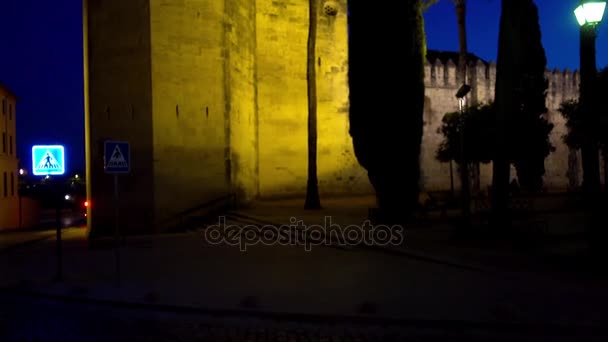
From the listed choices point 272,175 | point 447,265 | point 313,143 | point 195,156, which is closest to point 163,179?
point 195,156

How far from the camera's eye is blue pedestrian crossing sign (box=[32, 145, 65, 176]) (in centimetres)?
766

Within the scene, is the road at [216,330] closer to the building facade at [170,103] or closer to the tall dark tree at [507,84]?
the tall dark tree at [507,84]

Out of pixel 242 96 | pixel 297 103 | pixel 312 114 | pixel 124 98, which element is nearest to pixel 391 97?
pixel 312 114

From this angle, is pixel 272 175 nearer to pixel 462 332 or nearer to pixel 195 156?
pixel 195 156

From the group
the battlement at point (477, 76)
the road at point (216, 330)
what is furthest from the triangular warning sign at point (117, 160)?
the battlement at point (477, 76)

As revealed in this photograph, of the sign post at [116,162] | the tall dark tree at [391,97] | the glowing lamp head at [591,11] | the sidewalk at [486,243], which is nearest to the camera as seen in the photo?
the glowing lamp head at [591,11]

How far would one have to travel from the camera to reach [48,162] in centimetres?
773

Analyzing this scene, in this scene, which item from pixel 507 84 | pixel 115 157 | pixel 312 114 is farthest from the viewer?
pixel 312 114

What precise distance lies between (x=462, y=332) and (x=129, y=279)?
4933 mm

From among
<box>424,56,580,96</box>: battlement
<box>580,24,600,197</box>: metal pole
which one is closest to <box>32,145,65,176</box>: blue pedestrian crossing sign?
<box>580,24,600,197</box>: metal pole

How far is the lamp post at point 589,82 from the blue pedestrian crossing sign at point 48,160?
718 centimetres

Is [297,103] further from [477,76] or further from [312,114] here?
[477,76]

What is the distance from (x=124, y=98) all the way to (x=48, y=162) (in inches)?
368

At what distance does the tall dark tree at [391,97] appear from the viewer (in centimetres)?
1130
